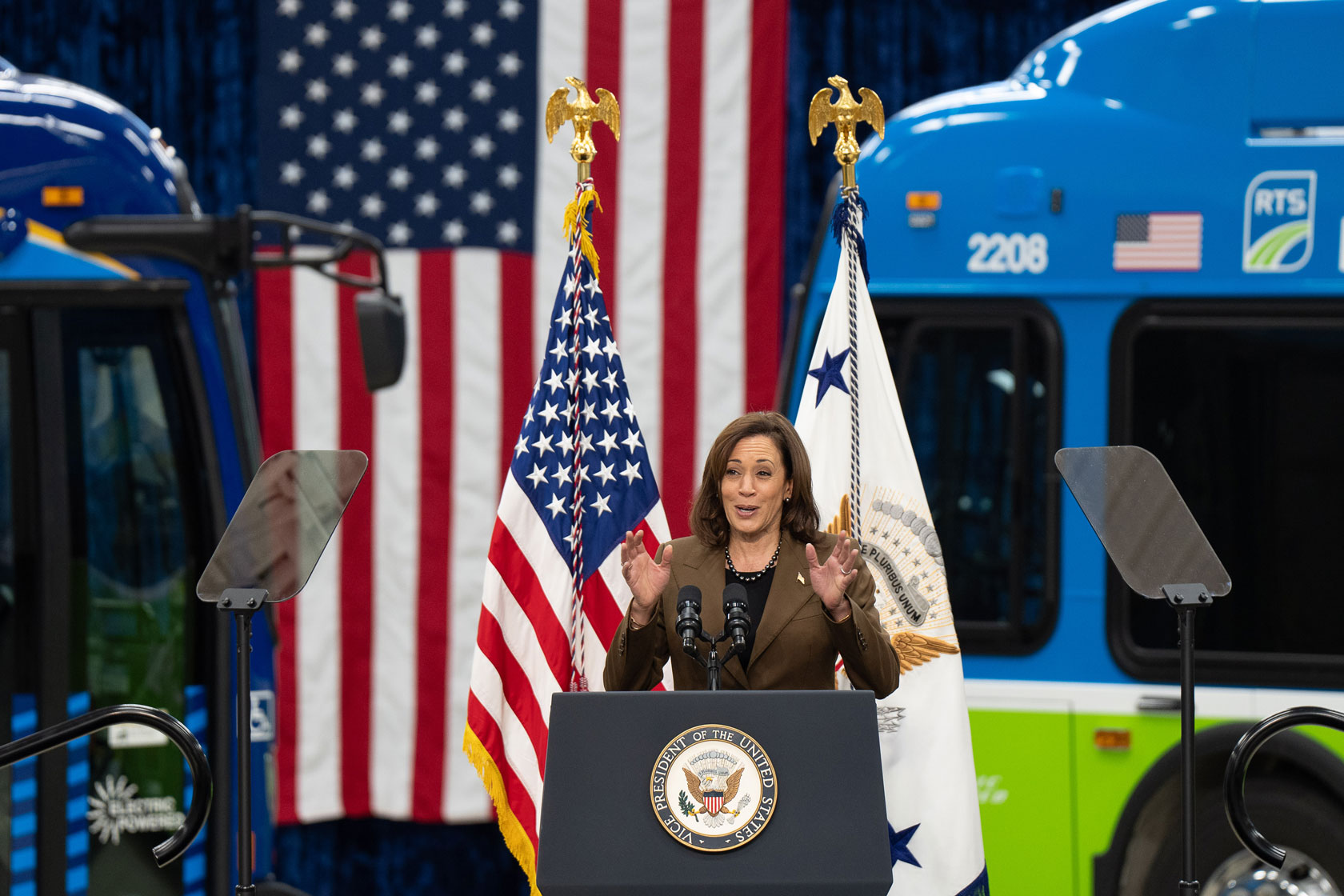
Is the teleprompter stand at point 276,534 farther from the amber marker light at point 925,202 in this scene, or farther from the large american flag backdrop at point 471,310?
the large american flag backdrop at point 471,310

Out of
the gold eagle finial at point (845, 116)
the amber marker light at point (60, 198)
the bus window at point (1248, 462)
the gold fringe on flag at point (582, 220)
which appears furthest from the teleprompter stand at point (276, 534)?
the bus window at point (1248, 462)

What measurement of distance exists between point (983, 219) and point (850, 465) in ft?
4.41

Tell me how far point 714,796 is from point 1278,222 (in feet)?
10.9

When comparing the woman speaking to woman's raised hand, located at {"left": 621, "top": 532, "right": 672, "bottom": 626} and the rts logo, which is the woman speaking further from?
the rts logo

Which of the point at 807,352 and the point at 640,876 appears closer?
the point at 640,876

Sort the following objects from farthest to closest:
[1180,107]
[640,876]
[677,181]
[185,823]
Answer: [677,181]
[1180,107]
[185,823]
[640,876]

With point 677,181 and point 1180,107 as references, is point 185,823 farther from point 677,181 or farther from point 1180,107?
point 677,181

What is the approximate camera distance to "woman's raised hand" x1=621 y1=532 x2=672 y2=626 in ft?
8.75

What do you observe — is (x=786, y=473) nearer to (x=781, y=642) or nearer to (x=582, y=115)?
(x=781, y=642)

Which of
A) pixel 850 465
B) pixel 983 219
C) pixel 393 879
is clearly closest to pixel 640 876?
pixel 850 465

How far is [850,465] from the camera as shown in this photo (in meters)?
3.63

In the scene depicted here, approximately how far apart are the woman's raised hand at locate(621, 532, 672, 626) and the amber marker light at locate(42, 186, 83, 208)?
2.62m

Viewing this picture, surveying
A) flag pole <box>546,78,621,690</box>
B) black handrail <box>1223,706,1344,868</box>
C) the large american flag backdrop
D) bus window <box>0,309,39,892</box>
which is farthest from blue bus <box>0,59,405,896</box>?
black handrail <box>1223,706,1344,868</box>

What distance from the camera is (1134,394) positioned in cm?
434
